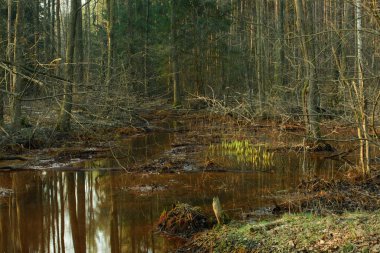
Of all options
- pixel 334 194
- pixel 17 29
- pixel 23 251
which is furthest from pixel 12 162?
pixel 334 194

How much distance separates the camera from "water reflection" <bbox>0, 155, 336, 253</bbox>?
22.0 feet

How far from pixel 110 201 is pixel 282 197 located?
346cm

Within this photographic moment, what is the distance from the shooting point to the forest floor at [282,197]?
5.06m

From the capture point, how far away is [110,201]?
8.84 metres

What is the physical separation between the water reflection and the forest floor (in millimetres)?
671

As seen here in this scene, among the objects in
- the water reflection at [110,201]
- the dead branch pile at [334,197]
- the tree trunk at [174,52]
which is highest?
the tree trunk at [174,52]

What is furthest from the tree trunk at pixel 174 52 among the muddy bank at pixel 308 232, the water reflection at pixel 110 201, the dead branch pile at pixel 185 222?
the dead branch pile at pixel 185 222

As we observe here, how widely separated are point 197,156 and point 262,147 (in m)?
2.80

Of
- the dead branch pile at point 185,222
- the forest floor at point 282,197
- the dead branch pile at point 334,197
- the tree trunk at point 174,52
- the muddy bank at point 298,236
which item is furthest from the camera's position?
the tree trunk at point 174,52

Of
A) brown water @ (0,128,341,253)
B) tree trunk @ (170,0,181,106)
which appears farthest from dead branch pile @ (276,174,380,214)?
tree trunk @ (170,0,181,106)

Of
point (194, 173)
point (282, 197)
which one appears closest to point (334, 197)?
point (282, 197)

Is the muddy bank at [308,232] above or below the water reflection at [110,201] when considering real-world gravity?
above

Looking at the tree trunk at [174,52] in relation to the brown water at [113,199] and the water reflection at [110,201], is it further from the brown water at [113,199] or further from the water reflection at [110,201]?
the water reflection at [110,201]

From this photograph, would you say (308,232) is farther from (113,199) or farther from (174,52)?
(174,52)
